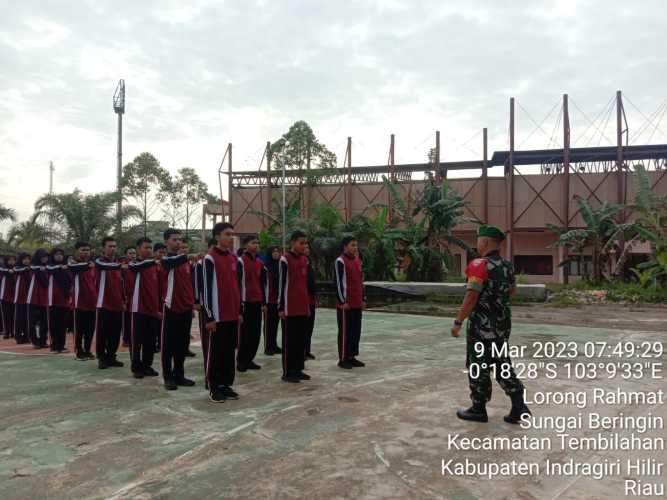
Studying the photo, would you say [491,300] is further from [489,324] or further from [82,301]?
[82,301]

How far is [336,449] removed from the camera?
137 inches

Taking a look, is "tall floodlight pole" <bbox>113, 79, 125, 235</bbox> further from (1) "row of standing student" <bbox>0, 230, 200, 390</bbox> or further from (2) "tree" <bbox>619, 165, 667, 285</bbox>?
(2) "tree" <bbox>619, 165, 667, 285</bbox>

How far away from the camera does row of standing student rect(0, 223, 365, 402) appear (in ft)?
16.3

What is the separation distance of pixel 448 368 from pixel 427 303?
7968 mm

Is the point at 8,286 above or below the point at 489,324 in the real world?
below

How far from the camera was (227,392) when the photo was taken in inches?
193

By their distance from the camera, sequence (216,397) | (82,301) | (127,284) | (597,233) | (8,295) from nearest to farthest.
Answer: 1. (216,397)
2. (82,301)
3. (127,284)
4. (8,295)
5. (597,233)

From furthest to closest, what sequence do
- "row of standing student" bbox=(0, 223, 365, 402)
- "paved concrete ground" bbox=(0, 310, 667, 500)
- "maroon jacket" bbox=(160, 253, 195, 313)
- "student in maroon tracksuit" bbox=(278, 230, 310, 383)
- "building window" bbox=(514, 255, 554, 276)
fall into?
"building window" bbox=(514, 255, 554, 276), "student in maroon tracksuit" bbox=(278, 230, 310, 383), "maroon jacket" bbox=(160, 253, 195, 313), "row of standing student" bbox=(0, 223, 365, 402), "paved concrete ground" bbox=(0, 310, 667, 500)

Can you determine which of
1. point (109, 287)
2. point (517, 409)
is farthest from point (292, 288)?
point (517, 409)

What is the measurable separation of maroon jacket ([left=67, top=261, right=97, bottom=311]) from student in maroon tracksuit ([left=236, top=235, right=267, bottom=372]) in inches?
86.5

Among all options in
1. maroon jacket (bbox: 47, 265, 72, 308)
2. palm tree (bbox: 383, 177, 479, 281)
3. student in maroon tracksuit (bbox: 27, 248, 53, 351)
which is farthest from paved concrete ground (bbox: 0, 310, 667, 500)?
A: palm tree (bbox: 383, 177, 479, 281)

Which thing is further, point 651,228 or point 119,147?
point 119,147

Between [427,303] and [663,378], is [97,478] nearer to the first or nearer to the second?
[663,378]

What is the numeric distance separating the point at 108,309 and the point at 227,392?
2.62 meters
